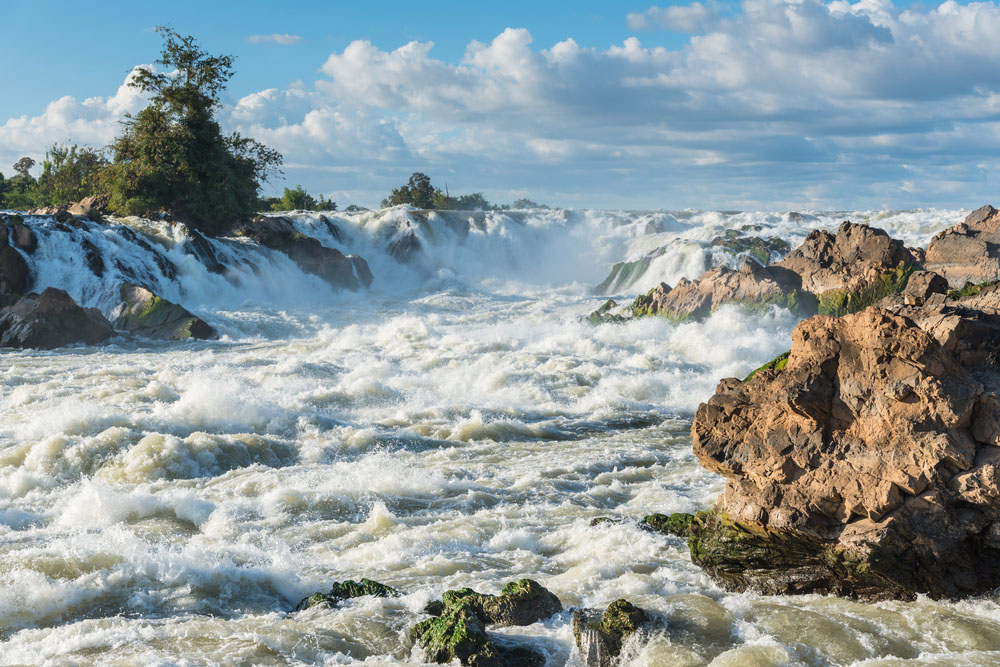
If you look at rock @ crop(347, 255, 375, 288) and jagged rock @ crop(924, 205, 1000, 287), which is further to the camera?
rock @ crop(347, 255, 375, 288)

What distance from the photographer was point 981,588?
6.71 metres

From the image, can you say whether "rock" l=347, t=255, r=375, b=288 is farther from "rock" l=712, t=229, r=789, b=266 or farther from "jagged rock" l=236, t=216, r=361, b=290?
"rock" l=712, t=229, r=789, b=266

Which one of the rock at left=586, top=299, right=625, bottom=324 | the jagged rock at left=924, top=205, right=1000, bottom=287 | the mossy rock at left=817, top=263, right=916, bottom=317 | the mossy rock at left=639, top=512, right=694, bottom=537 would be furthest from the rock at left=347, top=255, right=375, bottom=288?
the mossy rock at left=639, top=512, right=694, bottom=537

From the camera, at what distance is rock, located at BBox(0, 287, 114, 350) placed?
22.9 m

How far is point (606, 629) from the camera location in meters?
6.43

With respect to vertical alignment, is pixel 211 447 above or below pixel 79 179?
below

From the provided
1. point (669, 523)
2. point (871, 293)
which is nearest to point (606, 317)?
point (871, 293)

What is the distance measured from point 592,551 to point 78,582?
4863 millimetres

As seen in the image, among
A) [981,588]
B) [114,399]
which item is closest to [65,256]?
[114,399]

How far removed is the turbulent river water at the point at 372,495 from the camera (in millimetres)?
6582

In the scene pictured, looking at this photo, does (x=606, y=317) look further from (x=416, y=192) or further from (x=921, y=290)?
(x=416, y=192)

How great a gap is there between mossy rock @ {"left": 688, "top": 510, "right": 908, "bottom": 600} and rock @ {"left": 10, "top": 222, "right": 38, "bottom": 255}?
1056 inches

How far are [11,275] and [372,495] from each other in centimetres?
2098

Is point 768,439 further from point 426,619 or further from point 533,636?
point 426,619
